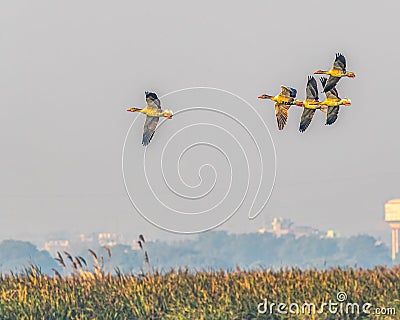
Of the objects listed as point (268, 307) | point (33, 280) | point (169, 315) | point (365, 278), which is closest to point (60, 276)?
point (33, 280)

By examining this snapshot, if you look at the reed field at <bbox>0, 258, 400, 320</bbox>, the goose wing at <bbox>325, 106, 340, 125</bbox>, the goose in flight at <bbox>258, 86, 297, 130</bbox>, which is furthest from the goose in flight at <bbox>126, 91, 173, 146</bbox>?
the reed field at <bbox>0, 258, 400, 320</bbox>

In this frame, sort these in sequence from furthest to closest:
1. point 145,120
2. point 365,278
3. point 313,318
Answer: point 365,278, point 313,318, point 145,120

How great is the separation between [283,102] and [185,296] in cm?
784

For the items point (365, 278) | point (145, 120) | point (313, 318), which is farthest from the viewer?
point (365, 278)

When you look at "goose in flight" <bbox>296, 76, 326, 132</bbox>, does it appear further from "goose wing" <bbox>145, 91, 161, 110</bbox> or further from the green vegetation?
the green vegetation

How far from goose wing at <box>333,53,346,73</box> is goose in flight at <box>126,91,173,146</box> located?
1.97 metres

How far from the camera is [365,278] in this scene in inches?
794

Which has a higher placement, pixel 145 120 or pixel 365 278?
pixel 145 120

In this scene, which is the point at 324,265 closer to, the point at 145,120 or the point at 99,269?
the point at 99,269

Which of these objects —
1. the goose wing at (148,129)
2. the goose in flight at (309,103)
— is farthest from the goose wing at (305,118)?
the goose wing at (148,129)

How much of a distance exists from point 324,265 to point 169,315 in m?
3.80

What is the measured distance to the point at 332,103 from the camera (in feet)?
39.3

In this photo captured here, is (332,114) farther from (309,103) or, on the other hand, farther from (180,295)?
(180,295)

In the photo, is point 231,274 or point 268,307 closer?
point 268,307
